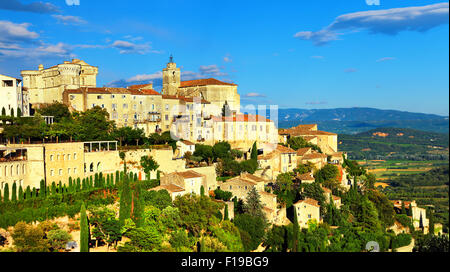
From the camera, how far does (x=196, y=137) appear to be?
48.7 metres

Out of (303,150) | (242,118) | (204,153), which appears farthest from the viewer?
(242,118)

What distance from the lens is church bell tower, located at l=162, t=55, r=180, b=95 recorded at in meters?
58.9

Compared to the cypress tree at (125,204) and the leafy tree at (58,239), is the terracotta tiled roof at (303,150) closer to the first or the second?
the cypress tree at (125,204)

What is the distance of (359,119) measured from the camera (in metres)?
190

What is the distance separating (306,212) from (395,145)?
91.0 m

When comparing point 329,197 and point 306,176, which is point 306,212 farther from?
point 306,176

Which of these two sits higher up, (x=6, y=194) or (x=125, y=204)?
(x=6, y=194)

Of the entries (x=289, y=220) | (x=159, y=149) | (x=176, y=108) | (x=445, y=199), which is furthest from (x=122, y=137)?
(x=445, y=199)

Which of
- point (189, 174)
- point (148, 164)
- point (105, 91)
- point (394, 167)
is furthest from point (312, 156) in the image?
point (394, 167)

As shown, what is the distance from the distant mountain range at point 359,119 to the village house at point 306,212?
89.7 metres

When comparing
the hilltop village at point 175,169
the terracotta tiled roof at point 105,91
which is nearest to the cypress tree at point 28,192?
the hilltop village at point 175,169

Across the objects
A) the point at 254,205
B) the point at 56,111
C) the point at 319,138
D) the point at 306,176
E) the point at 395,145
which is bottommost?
the point at 395,145

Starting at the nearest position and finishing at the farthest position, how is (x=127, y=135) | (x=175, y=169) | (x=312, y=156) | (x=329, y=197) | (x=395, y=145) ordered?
1. (x=175, y=169)
2. (x=127, y=135)
3. (x=329, y=197)
4. (x=312, y=156)
5. (x=395, y=145)
